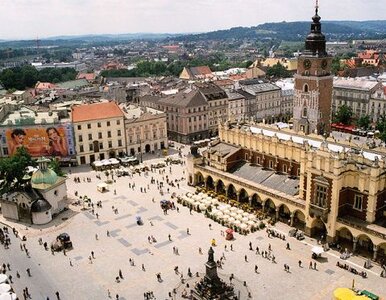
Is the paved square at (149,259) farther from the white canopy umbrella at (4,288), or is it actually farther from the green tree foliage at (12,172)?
the green tree foliage at (12,172)

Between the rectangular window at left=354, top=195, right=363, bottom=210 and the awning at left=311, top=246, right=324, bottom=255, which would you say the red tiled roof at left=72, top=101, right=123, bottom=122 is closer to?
the awning at left=311, top=246, right=324, bottom=255

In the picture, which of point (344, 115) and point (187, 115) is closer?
point (187, 115)

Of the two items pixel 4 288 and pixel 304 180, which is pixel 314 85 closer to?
pixel 304 180

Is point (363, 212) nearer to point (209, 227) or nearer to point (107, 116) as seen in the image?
point (209, 227)

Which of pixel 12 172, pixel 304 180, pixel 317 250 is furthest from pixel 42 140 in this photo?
pixel 317 250

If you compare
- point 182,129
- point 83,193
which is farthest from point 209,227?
point 182,129

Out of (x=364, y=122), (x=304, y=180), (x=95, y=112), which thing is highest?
(x=95, y=112)

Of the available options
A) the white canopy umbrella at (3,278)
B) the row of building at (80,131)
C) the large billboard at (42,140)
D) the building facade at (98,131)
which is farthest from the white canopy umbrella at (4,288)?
the building facade at (98,131)

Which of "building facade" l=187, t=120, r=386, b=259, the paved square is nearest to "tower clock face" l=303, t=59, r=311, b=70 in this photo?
"building facade" l=187, t=120, r=386, b=259
